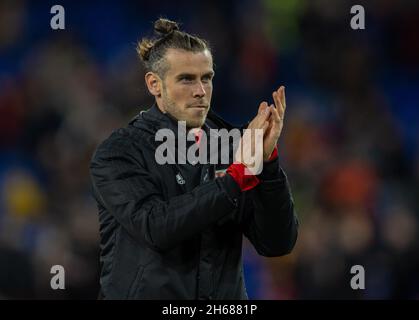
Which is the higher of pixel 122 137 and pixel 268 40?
pixel 268 40

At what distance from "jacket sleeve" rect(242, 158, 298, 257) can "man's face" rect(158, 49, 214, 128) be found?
0.33 metres

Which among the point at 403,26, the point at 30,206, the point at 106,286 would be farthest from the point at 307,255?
the point at 106,286

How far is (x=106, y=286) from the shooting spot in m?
2.59

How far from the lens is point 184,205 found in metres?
2.44

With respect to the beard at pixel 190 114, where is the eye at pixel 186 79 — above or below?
above

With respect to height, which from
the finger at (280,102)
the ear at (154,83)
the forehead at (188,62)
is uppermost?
the forehead at (188,62)

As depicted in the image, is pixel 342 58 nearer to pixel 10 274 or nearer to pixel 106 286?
pixel 10 274

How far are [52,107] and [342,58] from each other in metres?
2.19

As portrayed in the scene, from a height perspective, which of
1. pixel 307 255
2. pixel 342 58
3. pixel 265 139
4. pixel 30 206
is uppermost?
pixel 342 58

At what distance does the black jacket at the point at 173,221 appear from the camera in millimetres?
2441

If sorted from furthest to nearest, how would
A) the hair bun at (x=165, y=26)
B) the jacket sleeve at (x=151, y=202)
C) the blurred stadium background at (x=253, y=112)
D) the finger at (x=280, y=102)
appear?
the blurred stadium background at (x=253, y=112), the hair bun at (x=165, y=26), the finger at (x=280, y=102), the jacket sleeve at (x=151, y=202)

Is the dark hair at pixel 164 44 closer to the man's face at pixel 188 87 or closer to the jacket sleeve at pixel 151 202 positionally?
the man's face at pixel 188 87

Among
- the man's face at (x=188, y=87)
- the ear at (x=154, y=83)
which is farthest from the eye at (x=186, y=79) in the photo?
the ear at (x=154, y=83)

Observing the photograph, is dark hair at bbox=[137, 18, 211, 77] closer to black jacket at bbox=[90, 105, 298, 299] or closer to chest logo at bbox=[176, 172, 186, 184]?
black jacket at bbox=[90, 105, 298, 299]
